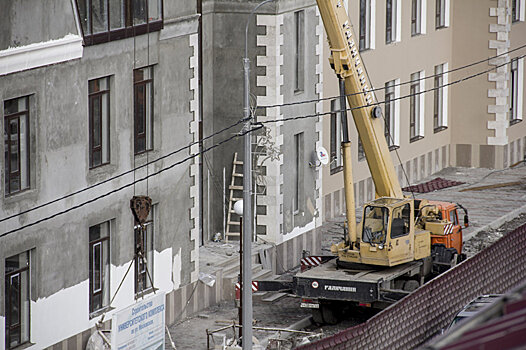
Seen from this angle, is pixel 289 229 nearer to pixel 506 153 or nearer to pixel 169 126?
pixel 169 126

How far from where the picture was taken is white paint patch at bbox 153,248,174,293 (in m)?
31.4

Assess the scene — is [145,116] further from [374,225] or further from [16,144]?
[374,225]

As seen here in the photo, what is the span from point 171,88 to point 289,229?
770 centimetres

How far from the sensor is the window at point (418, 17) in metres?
50.1

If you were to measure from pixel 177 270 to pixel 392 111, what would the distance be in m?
18.1

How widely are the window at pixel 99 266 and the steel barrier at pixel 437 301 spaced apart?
20.9 ft

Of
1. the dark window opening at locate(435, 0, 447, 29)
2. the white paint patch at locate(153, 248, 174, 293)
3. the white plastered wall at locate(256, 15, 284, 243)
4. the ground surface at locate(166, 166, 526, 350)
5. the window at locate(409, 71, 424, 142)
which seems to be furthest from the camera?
the dark window opening at locate(435, 0, 447, 29)

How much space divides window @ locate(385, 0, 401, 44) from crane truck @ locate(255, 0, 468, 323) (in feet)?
52.9

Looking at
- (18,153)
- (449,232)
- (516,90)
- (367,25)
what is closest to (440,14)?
(516,90)

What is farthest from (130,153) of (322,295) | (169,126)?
(322,295)

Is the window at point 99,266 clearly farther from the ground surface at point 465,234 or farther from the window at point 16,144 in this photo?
the window at point 16,144

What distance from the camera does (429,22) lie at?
51.2 m

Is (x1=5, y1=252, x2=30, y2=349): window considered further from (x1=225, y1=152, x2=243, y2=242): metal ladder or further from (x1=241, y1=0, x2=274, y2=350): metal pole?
(x1=225, y1=152, x2=243, y2=242): metal ladder

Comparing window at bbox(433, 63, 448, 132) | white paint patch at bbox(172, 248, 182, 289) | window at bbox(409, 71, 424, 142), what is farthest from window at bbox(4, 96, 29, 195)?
window at bbox(433, 63, 448, 132)
